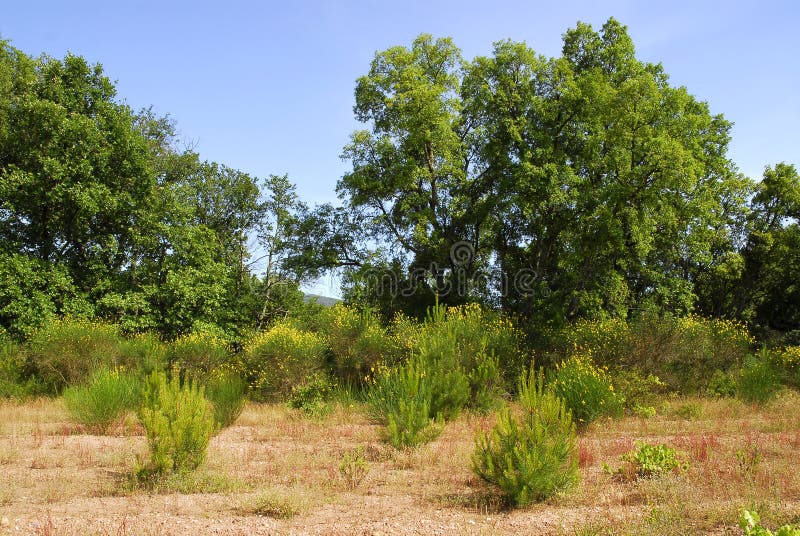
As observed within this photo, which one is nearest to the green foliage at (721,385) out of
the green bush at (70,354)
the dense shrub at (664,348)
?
the dense shrub at (664,348)

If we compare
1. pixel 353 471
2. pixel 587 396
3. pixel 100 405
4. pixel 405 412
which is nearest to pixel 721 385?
pixel 587 396

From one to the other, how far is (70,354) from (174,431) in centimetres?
988

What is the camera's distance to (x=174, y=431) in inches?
257

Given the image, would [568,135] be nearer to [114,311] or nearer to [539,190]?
[539,190]

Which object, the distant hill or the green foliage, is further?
the distant hill

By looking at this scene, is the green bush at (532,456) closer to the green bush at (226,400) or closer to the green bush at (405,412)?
the green bush at (405,412)

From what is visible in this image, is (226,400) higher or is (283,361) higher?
(283,361)

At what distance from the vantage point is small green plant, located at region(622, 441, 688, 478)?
20.8 ft

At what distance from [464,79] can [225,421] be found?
16233 millimetres

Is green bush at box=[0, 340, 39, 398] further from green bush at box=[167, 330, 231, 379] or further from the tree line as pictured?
green bush at box=[167, 330, 231, 379]

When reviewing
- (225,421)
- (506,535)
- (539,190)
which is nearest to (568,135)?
(539,190)

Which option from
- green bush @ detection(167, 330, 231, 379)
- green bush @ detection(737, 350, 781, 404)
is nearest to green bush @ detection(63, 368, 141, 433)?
green bush @ detection(167, 330, 231, 379)

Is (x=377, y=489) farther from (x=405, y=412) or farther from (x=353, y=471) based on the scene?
(x=405, y=412)

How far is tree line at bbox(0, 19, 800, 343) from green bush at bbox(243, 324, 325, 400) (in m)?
5.65
